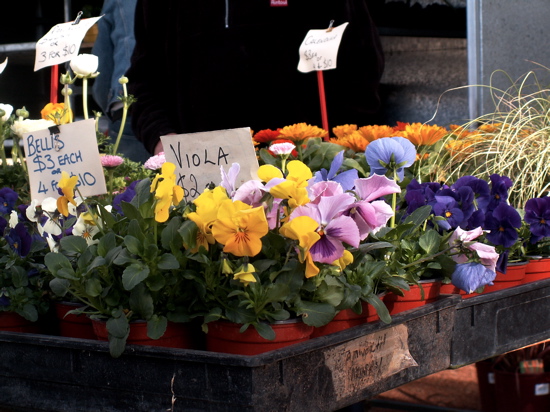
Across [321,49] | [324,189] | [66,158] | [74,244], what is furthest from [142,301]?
[321,49]

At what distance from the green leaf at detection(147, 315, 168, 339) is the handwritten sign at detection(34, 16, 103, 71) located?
0.60 m

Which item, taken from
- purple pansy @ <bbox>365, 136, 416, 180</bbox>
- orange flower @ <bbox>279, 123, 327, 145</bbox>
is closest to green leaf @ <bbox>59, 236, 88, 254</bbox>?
purple pansy @ <bbox>365, 136, 416, 180</bbox>

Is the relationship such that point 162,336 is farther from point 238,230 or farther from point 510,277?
point 510,277

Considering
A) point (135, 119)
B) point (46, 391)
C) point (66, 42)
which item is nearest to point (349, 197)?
point (46, 391)

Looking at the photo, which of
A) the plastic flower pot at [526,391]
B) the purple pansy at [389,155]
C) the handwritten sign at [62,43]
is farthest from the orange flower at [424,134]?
the plastic flower pot at [526,391]

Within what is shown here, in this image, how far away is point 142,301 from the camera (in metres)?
0.82

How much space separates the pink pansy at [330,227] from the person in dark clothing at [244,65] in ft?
3.89

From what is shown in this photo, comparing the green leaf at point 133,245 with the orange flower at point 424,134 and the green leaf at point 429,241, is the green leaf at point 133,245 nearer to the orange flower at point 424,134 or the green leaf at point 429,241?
the green leaf at point 429,241

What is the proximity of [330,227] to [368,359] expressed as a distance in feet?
0.57

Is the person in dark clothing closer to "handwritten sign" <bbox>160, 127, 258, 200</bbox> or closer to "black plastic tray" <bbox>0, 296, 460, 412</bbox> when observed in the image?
"handwritten sign" <bbox>160, 127, 258, 200</bbox>

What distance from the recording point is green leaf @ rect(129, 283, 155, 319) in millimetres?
818

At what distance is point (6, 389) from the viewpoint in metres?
0.89

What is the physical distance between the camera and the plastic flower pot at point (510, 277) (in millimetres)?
1173

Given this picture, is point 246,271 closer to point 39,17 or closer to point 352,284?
point 352,284
